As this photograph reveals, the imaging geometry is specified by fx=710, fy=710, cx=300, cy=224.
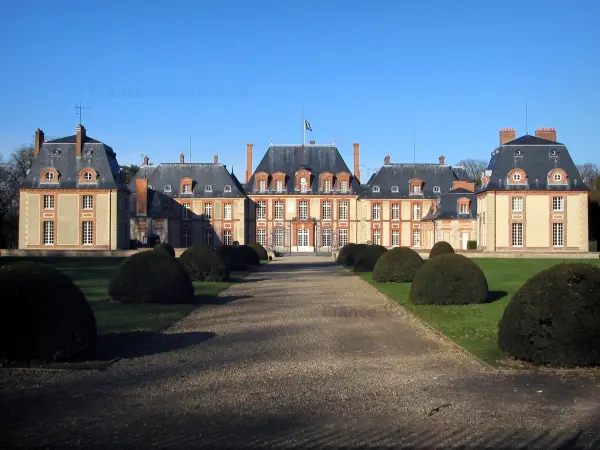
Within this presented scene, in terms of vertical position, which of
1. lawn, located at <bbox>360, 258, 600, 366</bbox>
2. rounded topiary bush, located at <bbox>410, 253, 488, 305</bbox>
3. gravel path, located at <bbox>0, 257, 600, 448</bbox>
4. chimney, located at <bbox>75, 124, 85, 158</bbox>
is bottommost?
gravel path, located at <bbox>0, 257, 600, 448</bbox>

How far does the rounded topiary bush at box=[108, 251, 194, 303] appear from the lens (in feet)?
50.7

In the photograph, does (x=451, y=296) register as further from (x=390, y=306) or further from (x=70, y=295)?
(x=70, y=295)

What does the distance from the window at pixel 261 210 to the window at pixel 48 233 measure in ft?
64.4

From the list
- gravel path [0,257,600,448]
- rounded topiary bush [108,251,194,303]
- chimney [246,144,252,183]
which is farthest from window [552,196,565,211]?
gravel path [0,257,600,448]

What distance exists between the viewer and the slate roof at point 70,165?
48.3 meters

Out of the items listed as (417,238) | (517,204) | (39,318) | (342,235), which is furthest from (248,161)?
(39,318)

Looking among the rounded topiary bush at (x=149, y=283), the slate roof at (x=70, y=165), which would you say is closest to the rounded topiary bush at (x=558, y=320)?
the rounded topiary bush at (x=149, y=283)

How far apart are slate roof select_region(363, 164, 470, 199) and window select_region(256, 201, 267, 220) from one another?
8.88m

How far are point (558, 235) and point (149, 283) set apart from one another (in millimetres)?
37651

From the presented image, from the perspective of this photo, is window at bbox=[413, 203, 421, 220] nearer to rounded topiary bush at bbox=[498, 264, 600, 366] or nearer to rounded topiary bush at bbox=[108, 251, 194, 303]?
rounded topiary bush at bbox=[108, 251, 194, 303]

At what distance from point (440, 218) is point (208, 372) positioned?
4839 cm

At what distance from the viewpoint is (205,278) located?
892 inches

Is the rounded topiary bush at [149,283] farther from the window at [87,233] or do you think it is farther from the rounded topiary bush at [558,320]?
the window at [87,233]

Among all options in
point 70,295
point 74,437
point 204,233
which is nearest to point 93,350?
point 70,295
